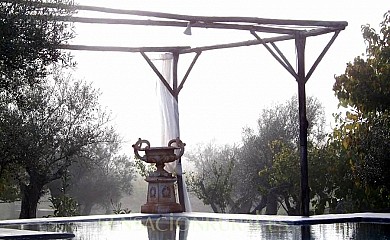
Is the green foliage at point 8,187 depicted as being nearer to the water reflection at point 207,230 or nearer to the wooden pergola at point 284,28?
the water reflection at point 207,230

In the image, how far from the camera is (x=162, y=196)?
11852 millimetres

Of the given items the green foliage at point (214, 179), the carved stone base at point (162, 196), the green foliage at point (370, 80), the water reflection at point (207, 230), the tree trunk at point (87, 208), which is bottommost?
the water reflection at point (207, 230)

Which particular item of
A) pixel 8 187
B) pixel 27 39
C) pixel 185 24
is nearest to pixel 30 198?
pixel 8 187

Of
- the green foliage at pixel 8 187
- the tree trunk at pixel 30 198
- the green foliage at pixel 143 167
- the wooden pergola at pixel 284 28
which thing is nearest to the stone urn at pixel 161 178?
the wooden pergola at pixel 284 28

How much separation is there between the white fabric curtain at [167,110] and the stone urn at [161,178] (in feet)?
0.95

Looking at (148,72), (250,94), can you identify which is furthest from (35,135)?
(250,94)

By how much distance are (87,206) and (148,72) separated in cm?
958

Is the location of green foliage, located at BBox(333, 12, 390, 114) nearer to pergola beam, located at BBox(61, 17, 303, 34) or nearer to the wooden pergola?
the wooden pergola

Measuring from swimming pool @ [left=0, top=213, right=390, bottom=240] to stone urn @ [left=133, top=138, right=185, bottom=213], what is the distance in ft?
0.89

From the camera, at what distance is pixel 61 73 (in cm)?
1708

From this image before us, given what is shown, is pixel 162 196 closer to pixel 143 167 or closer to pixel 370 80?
pixel 370 80

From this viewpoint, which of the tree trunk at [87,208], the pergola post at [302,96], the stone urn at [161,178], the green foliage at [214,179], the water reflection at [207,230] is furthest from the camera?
the tree trunk at [87,208]

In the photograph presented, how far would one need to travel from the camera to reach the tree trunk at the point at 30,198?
16.8 meters

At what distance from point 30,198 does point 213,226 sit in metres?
8.18
